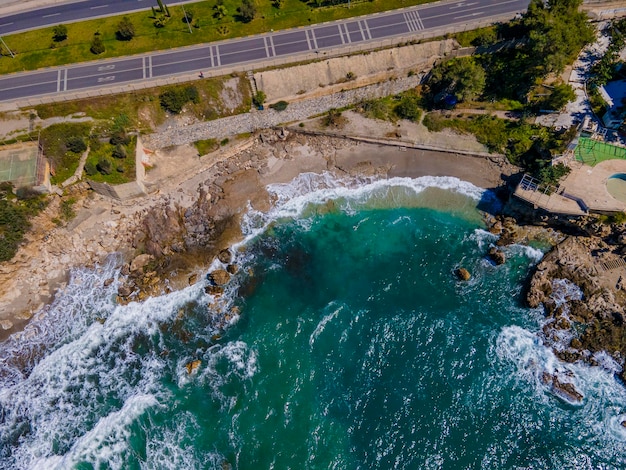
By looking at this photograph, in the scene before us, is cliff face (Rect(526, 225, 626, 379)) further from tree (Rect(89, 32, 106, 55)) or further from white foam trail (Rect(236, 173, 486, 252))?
tree (Rect(89, 32, 106, 55))

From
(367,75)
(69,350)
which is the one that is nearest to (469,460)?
(69,350)

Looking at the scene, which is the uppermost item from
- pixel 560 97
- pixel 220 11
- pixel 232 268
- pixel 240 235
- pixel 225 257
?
pixel 220 11

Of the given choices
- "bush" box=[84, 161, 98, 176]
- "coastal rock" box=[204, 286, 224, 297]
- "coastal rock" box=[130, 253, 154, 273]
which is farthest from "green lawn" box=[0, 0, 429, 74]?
"coastal rock" box=[204, 286, 224, 297]

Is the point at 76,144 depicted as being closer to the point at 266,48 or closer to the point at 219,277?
the point at 219,277

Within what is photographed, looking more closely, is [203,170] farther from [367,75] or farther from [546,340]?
[546,340]

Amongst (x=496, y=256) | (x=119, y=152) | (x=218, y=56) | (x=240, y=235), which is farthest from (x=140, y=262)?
(x=496, y=256)
